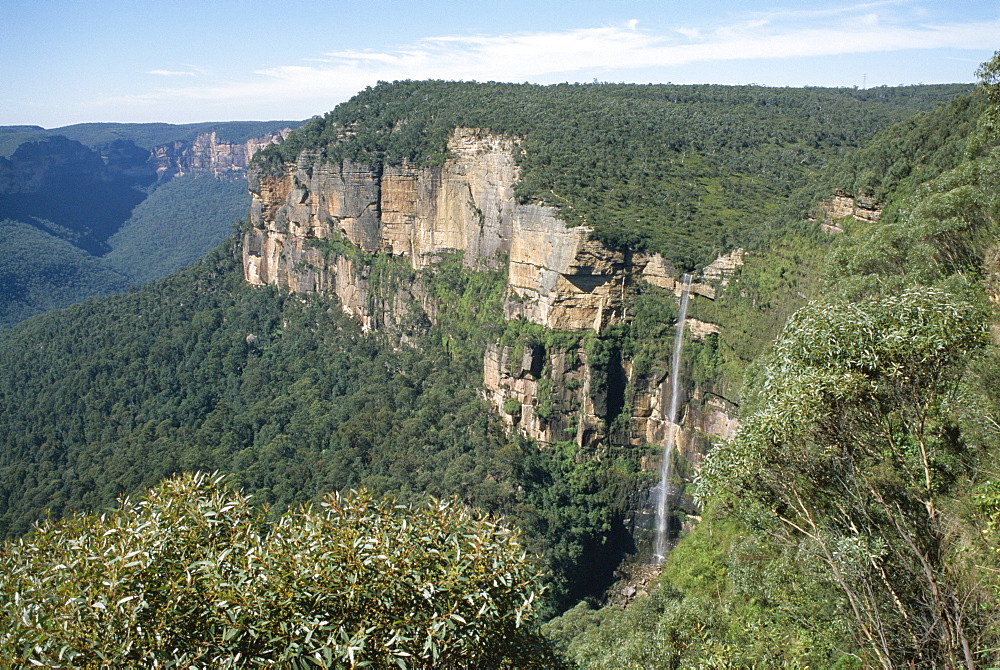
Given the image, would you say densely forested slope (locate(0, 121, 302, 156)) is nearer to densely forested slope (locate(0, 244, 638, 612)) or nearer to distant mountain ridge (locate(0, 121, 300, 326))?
distant mountain ridge (locate(0, 121, 300, 326))

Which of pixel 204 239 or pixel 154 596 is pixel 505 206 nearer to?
pixel 154 596

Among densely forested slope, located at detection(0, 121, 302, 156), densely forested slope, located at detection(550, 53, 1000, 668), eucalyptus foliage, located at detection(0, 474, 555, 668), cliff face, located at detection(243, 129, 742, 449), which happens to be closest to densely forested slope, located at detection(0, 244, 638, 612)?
cliff face, located at detection(243, 129, 742, 449)

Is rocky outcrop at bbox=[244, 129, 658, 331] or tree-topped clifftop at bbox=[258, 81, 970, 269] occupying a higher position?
tree-topped clifftop at bbox=[258, 81, 970, 269]

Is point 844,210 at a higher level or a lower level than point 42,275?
higher

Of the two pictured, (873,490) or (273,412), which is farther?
(273,412)

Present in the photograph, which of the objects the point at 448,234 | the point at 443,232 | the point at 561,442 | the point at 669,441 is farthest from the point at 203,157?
the point at 669,441

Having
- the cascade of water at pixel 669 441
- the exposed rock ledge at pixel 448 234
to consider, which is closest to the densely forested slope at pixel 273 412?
the cascade of water at pixel 669 441

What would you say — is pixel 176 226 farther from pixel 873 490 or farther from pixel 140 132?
pixel 873 490
